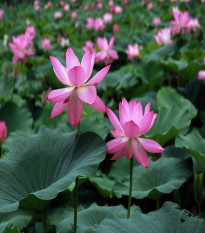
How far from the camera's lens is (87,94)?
0.92 m

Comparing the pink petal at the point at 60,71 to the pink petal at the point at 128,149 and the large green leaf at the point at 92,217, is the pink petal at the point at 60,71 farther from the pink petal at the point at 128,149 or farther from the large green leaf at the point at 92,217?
the large green leaf at the point at 92,217

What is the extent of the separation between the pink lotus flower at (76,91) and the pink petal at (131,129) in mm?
68

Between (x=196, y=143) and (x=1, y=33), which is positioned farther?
(x=1, y=33)

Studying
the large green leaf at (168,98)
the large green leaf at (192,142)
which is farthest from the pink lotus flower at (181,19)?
the large green leaf at (192,142)

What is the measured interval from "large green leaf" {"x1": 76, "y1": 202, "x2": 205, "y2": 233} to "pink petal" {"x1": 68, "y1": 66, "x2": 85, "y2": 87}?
334 millimetres

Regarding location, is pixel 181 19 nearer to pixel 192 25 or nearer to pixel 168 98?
pixel 192 25

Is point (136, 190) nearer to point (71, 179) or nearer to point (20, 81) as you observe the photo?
point (71, 179)

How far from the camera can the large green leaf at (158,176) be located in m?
1.28

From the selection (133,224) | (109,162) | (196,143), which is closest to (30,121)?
(109,162)

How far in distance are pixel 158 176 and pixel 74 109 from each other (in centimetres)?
57

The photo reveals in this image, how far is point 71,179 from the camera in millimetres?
888

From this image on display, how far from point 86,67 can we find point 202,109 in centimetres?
142

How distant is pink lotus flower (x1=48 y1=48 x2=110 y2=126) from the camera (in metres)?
0.92

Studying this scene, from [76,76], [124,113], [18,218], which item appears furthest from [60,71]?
[18,218]
